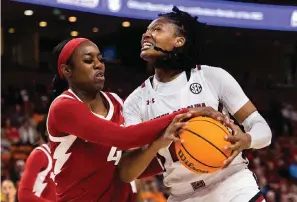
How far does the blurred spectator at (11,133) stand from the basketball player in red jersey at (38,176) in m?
6.08

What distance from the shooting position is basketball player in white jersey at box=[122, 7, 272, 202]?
2973mm

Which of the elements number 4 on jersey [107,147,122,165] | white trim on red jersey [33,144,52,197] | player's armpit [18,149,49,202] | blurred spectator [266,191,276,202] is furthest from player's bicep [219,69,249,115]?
blurred spectator [266,191,276,202]

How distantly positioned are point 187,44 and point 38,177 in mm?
1881

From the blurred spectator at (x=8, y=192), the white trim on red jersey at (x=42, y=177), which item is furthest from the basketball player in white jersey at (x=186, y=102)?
the blurred spectator at (x=8, y=192)

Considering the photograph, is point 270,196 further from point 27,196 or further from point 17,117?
point 27,196

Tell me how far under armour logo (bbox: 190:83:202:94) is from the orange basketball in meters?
0.35

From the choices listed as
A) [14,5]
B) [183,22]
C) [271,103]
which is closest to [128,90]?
[14,5]

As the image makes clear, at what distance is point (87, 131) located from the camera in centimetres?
287

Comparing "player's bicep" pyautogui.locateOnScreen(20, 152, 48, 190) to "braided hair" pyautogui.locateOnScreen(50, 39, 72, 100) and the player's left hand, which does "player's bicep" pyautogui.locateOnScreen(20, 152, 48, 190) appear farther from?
A: the player's left hand

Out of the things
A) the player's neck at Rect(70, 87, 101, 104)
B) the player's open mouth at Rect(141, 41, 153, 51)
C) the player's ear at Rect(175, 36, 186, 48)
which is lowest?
the player's neck at Rect(70, 87, 101, 104)

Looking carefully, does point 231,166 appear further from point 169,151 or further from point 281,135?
point 281,135

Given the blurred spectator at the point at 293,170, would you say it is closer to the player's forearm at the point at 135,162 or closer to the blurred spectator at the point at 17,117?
the blurred spectator at the point at 17,117

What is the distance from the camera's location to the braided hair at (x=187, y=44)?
3131 millimetres

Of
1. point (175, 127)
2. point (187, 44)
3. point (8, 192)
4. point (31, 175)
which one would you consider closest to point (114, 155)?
point (175, 127)
